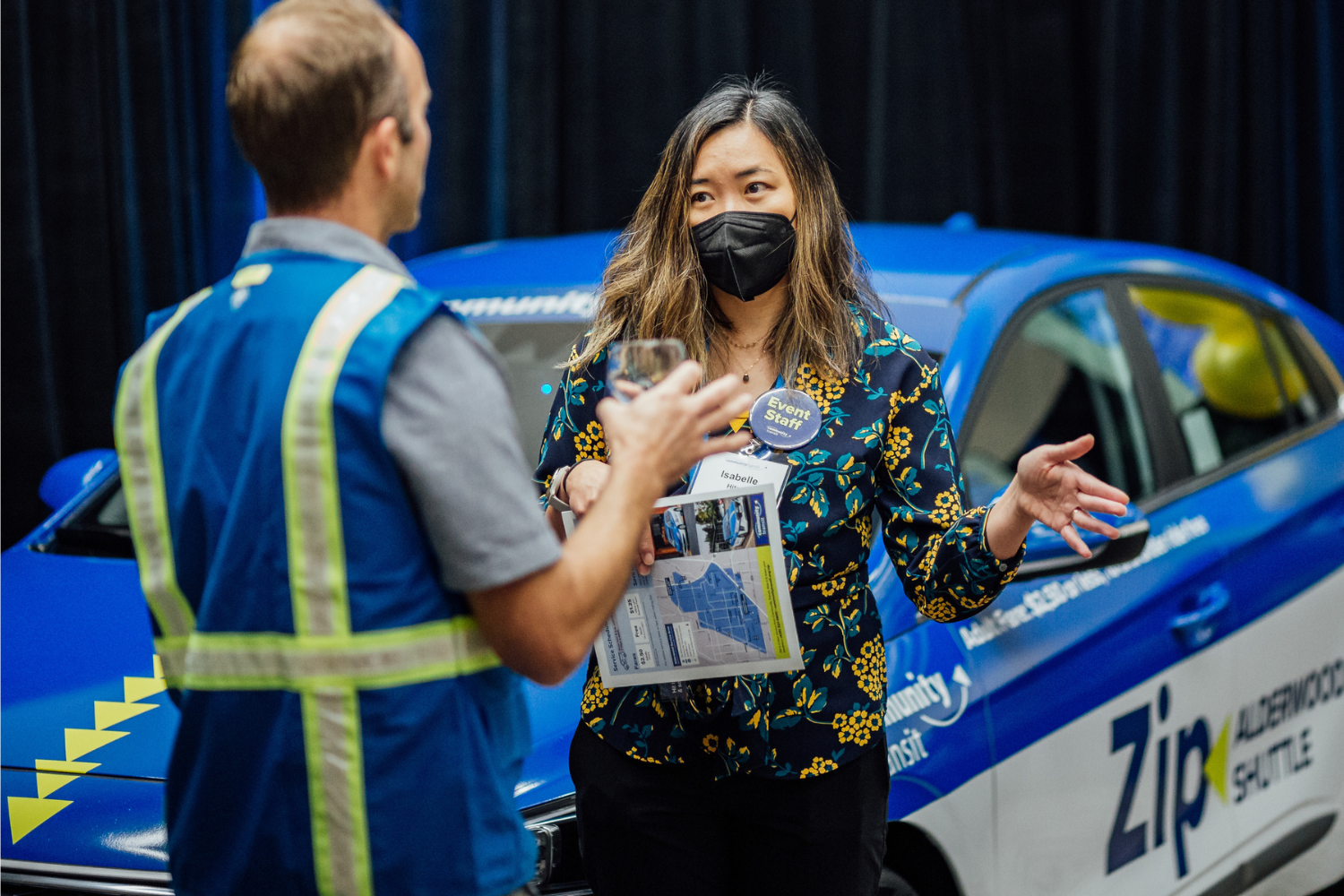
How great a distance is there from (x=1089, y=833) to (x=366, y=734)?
1.62 metres

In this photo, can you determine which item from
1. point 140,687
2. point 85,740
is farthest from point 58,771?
point 140,687

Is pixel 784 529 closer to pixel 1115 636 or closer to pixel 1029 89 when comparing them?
pixel 1115 636

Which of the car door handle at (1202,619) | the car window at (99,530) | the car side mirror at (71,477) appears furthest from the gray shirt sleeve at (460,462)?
the car side mirror at (71,477)

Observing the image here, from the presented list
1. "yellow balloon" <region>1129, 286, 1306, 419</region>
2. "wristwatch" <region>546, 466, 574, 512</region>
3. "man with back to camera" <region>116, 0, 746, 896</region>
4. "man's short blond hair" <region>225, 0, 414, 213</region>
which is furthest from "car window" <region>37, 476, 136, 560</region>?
"yellow balloon" <region>1129, 286, 1306, 419</region>

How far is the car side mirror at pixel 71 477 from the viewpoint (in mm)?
2900

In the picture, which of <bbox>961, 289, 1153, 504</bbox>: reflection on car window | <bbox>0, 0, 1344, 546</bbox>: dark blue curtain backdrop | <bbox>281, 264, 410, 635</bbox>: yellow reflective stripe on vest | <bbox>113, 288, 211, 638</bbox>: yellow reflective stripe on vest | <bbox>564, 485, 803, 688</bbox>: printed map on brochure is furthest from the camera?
<bbox>0, 0, 1344, 546</bbox>: dark blue curtain backdrop

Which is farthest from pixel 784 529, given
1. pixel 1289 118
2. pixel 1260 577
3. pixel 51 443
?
pixel 1289 118

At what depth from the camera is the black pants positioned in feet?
5.76

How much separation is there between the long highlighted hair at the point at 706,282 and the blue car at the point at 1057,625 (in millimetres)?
501

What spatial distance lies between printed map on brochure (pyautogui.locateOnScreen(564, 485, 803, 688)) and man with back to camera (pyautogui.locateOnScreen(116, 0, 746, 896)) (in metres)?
0.38

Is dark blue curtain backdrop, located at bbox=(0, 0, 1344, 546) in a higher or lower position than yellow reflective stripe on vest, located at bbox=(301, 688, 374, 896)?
higher

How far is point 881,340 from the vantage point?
6.11 feet

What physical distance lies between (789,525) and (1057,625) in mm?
885

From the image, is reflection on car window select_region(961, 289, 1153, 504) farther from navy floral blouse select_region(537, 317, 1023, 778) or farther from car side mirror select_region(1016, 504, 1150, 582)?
navy floral blouse select_region(537, 317, 1023, 778)
